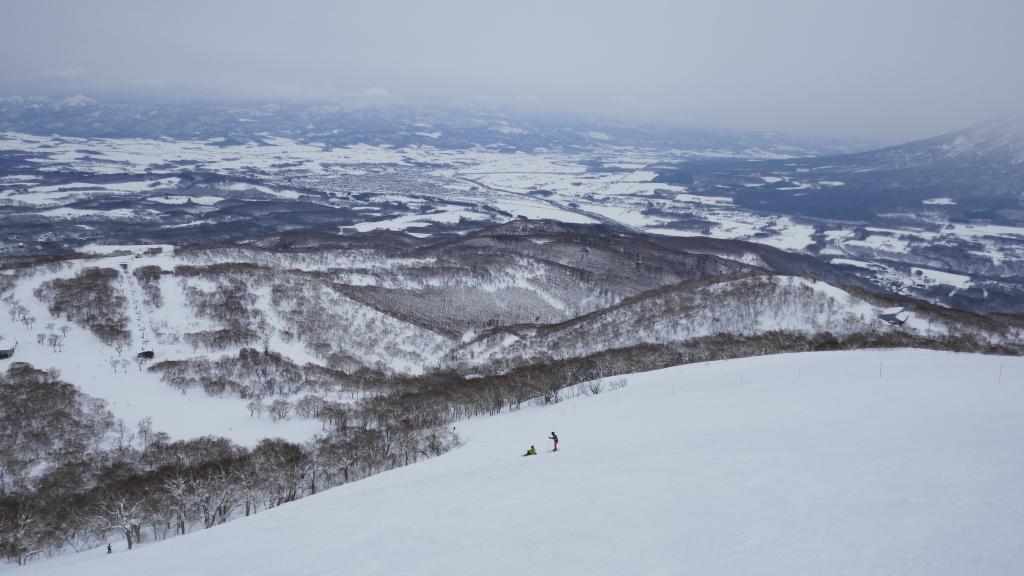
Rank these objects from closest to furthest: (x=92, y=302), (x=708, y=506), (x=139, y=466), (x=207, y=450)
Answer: (x=708, y=506), (x=139, y=466), (x=207, y=450), (x=92, y=302)

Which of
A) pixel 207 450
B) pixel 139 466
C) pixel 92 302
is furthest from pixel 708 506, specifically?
pixel 92 302

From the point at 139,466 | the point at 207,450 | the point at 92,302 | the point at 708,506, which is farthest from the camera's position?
the point at 92,302

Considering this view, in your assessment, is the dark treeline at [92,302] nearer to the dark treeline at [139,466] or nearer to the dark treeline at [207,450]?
the dark treeline at [207,450]

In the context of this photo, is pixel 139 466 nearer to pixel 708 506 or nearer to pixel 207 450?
pixel 207 450

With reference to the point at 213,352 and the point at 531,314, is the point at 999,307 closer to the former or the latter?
the point at 531,314

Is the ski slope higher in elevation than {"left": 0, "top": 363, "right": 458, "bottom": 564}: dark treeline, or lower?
higher

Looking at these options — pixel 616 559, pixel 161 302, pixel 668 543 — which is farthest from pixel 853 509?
pixel 161 302

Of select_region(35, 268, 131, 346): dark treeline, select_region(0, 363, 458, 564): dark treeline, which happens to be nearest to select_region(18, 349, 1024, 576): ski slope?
select_region(0, 363, 458, 564): dark treeline

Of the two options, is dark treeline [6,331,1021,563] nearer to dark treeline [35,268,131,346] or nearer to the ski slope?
the ski slope

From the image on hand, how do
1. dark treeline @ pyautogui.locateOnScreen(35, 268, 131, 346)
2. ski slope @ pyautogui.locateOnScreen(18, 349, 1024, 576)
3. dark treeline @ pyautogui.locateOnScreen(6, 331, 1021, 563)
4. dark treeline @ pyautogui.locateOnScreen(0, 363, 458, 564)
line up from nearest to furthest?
1. ski slope @ pyautogui.locateOnScreen(18, 349, 1024, 576)
2. dark treeline @ pyautogui.locateOnScreen(0, 363, 458, 564)
3. dark treeline @ pyautogui.locateOnScreen(6, 331, 1021, 563)
4. dark treeline @ pyautogui.locateOnScreen(35, 268, 131, 346)
